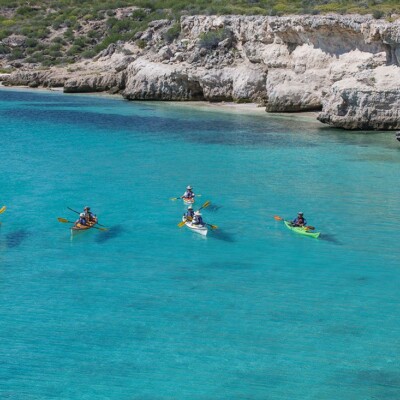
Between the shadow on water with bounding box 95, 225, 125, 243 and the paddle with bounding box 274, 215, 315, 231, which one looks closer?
the shadow on water with bounding box 95, 225, 125, 243

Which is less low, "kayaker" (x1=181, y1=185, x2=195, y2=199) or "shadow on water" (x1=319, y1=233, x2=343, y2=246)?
"kayaker" (x1=181, y1=185, x2=195, y2=199)

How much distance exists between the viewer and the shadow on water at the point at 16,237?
2192 cm

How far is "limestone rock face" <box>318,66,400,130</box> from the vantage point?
41.7 m

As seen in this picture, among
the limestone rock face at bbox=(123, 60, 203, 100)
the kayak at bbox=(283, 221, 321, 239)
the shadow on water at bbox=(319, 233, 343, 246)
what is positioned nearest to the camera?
the shadow on water at bbox=(319, 233, 343, 246)

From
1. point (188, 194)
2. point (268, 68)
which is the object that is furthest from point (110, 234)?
point (268, 68)

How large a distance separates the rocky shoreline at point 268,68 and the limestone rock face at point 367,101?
64 mm

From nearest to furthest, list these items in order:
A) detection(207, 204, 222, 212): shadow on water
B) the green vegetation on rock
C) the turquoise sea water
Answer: the turquoise sea water < detection(207, 204, 222, 212): shadow on water < the green vegetation on rock

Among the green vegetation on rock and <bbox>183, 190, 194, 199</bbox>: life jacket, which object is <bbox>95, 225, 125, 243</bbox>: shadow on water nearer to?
<bbox>183, 190, 194, 199</bbox>: life jacket

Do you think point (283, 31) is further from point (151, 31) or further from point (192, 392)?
point (192, 392)

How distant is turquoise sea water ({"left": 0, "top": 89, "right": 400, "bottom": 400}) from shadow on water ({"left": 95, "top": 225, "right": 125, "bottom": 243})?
10 centimetres

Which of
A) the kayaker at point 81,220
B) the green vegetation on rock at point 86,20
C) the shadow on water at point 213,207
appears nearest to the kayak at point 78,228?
the kayaker at point 81,220

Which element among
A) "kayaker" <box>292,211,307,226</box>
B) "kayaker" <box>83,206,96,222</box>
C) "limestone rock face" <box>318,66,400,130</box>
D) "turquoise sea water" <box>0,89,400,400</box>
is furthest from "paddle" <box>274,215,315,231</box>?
"limestone rock face" <box>318,66,400,130</box>

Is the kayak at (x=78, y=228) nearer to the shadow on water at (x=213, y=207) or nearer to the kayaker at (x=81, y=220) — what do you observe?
→ the kayaker at (x=81, y=220)

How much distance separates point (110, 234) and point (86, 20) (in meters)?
72.9
